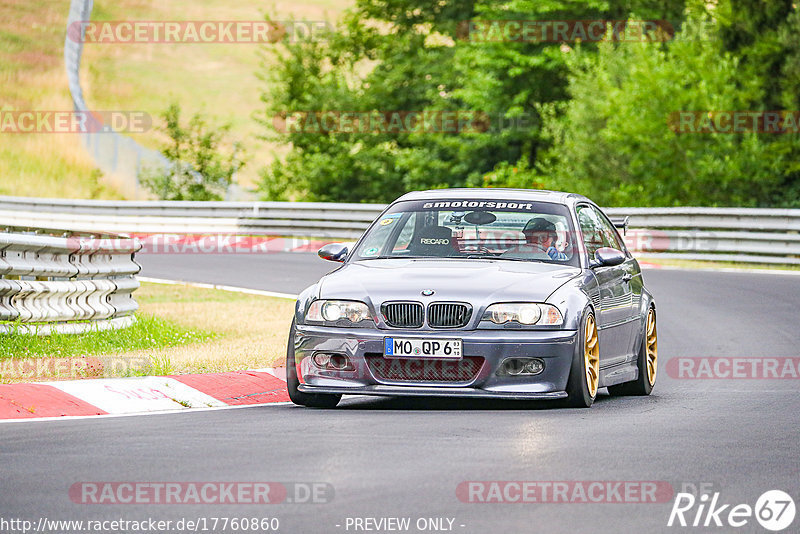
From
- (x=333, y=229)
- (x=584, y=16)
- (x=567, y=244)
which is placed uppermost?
(x=584, y=16)

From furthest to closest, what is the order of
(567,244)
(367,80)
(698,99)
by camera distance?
→ (367,80) < (698,99) < (567,244)

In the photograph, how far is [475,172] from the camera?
4569 cm

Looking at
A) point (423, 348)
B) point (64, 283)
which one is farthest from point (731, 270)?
point (423, 348)

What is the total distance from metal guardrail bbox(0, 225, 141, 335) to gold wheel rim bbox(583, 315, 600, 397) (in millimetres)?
4922

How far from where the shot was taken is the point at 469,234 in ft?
35.2

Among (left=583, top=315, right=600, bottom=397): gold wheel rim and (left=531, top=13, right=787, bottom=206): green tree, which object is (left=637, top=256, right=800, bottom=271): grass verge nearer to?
(left=531, top=13, right=787, bottom=206): green tree

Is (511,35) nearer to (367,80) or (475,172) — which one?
(475,172)

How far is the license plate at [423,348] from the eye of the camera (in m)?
9.37

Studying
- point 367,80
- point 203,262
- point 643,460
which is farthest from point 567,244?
point 367,80

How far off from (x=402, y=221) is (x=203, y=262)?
1574 cm

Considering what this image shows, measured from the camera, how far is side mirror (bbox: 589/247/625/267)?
10.4 m

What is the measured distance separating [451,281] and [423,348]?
544 mm
